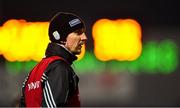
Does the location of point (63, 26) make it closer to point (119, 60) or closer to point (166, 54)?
point (119, 60)

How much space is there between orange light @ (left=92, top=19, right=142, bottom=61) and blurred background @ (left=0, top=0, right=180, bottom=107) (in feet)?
0.07

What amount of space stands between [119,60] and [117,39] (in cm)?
32

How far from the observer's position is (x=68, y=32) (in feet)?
12.8

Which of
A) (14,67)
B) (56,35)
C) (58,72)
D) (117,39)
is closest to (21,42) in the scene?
(14,67)

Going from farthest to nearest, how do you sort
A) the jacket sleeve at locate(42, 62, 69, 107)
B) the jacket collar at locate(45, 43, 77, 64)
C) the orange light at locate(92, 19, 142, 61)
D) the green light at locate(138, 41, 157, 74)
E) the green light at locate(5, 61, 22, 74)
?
1. the green light at locate(5, 61, 22, 74)
2. the green light at locate(138, 41, 157, 74)
3. the orange light at locate(92, 19, 142, 61)
4. the jacket collar at locate(45, 43, 77, 64)
5. the jacket sleeve at locate(42, 62, 69, 107)

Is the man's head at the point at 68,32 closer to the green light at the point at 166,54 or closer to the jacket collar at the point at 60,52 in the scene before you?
the jacket collar at the point at 60,52

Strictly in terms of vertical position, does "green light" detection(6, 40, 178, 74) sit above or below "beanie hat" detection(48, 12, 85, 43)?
below

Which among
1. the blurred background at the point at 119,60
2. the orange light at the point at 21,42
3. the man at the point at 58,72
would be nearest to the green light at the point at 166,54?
the blurred background at the point at 119,60

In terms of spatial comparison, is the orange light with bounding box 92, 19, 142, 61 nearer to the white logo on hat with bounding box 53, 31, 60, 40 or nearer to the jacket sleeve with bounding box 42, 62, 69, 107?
the white logo on hat with bounding box 53, 31, 60, 40

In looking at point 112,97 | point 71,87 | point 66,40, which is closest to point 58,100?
point 71,87

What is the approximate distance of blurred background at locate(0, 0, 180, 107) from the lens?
10383mm

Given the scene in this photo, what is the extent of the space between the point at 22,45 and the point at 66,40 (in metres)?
6.75

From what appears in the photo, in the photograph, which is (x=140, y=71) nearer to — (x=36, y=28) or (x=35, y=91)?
(x=36, y=28)

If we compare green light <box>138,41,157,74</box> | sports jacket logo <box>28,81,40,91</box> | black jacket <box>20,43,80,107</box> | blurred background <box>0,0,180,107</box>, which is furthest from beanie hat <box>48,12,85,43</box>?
green light <box>138,41,157,74</box>
